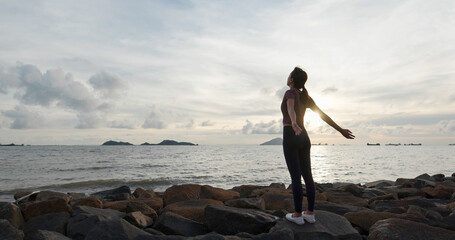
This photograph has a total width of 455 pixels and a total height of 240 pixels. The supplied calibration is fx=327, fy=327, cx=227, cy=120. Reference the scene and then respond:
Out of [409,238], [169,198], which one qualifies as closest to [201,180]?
[169,198]

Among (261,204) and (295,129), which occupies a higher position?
(295,129)

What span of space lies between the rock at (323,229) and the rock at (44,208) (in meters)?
4.23

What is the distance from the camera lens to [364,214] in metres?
5.93

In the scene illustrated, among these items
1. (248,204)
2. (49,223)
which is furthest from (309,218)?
(49,223)

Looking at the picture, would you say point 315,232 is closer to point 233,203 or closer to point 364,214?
point 364,214

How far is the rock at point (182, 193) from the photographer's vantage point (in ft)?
27.2

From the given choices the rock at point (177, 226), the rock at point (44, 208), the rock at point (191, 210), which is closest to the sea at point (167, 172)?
the rock at point (44, 208)

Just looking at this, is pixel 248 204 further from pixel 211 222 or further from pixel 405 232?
pixel 405 232

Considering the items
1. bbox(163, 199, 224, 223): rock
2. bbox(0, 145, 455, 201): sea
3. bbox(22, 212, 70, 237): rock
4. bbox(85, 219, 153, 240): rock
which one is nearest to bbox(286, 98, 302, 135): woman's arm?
bbox(85, 219, 153, 240): rock

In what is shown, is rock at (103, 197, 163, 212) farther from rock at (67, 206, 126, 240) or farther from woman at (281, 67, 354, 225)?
woman at (281, 67, 354, 225)

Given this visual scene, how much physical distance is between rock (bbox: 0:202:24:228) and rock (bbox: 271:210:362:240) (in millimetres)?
4594

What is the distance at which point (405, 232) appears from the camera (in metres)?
4.59

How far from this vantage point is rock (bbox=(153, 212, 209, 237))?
538 centimetres

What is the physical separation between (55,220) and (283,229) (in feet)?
13.4
